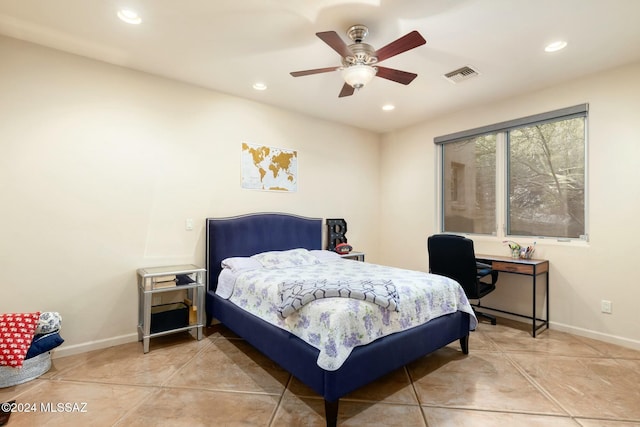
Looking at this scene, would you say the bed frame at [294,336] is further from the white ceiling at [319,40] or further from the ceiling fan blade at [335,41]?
the ceiling fan blade at [335,41]

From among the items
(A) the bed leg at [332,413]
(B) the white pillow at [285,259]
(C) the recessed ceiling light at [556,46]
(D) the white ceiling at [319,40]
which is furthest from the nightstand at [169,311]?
(C) the recessed ceiling light at [556,46]

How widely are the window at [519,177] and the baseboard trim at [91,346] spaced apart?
4.25 metres

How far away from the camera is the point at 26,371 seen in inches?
90.6

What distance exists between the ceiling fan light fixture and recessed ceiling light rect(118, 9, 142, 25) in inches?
63.8

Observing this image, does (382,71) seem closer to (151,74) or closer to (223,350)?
(151,74)

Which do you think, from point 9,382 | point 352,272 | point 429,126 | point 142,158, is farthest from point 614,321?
point 9,382

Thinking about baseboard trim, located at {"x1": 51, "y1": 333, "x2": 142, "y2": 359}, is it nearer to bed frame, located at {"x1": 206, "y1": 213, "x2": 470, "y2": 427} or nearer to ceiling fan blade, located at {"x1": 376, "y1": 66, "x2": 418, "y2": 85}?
bed frame, located at {"x1": 206, "y1": 213, "x2": 470, "y2": 427}

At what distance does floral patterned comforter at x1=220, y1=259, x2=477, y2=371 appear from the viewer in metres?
1.84

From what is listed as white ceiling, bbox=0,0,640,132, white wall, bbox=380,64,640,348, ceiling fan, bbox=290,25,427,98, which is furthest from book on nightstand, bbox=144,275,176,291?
white wall, bbox=380,64,640,348

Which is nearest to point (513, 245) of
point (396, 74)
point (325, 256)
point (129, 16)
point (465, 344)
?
point (465, 344)

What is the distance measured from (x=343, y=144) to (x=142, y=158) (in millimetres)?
2861

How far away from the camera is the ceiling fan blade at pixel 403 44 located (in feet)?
6.49

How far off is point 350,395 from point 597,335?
284cm

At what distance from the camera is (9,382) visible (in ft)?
7.34
